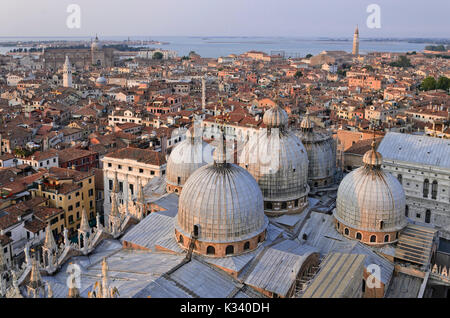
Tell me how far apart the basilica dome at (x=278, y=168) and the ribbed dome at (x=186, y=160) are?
10.6 ft

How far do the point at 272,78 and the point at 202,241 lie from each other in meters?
92.1

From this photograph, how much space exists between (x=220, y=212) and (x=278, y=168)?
4645 mm

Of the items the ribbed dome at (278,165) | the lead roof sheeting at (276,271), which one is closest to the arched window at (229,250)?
the lead roof sheeting at (276,271)

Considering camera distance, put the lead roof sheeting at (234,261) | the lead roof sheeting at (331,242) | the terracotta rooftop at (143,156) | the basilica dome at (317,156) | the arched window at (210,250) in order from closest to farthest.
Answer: the lead roof sheeting at (234,261)
the arched window at (210,250)
the lead roof sheeting at (331,242)
the basilica dome at (317,156)
the terracotta rooftop at (143,156)

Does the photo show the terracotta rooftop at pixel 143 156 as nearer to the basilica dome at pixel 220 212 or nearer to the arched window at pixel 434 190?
the basilica dome at pixel 220 212

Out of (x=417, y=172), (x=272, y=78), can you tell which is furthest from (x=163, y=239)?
(x=272, y=78)

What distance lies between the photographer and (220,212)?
1577 centimetres

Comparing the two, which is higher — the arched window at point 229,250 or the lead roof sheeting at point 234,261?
the arched window at point 229,250

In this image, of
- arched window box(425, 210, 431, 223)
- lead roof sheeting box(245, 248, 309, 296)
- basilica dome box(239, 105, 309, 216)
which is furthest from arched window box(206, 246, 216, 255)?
arched window box(425, 210, 431, 223)

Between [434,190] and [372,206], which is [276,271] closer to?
[372,206]

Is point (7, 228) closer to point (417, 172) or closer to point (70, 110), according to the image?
point (417, 172)

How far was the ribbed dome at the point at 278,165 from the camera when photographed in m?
19.5

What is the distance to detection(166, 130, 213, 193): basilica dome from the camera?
2253cm

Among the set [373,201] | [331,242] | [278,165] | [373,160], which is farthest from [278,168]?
[373,201]
